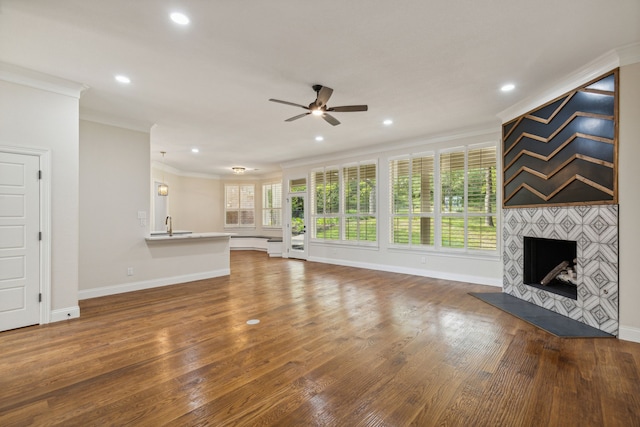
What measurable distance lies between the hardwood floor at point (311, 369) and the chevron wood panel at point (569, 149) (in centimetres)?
167

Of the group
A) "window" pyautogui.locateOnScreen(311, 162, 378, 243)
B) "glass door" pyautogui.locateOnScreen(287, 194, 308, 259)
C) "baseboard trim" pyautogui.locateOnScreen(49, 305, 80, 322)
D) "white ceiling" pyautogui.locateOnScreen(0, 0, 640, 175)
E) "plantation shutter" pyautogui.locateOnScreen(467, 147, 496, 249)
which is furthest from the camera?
"glass door" pyautogui.locateOnScreen(287, 194, 308, 259)

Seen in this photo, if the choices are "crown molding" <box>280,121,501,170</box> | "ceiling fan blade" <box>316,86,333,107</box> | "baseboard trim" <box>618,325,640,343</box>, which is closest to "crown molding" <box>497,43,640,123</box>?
"crown molding" <box>280,121,501,170</box>

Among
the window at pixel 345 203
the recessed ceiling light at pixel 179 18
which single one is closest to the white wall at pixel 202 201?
the window at pixel 345 203

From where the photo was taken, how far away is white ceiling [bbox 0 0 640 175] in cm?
235

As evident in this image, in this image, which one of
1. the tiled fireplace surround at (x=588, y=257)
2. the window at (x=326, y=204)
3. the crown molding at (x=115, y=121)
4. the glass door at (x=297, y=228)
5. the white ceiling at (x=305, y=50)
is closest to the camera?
the white ceiling at (x=305, y=50)

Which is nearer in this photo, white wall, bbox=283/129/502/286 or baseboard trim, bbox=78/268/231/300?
baseboard trim, bbox=78/268/231/300

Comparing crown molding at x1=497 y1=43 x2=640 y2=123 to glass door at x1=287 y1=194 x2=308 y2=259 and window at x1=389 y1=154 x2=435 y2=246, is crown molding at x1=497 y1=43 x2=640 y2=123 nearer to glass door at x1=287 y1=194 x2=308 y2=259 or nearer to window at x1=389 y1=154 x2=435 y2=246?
window at x1=389 y1=154 x2=435 y2=246

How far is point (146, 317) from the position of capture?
3.73m

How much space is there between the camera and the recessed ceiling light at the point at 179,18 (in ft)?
7.81

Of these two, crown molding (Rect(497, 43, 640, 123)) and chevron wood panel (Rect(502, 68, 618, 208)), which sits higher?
crown molding (Rect(497, 43, 640, 123))

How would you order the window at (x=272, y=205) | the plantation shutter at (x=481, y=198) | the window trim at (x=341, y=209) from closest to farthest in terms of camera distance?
the plantation shutter at (x=481, y=198)
the window trim at (x=341, y=209)
the window at (x=272, y=205)

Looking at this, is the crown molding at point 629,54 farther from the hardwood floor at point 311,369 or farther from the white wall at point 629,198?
the hardwood floor at point 311,369

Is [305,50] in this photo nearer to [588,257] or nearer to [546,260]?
[588,257]

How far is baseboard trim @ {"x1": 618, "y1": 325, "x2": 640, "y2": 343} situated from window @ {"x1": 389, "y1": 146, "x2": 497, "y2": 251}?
7.83ft
